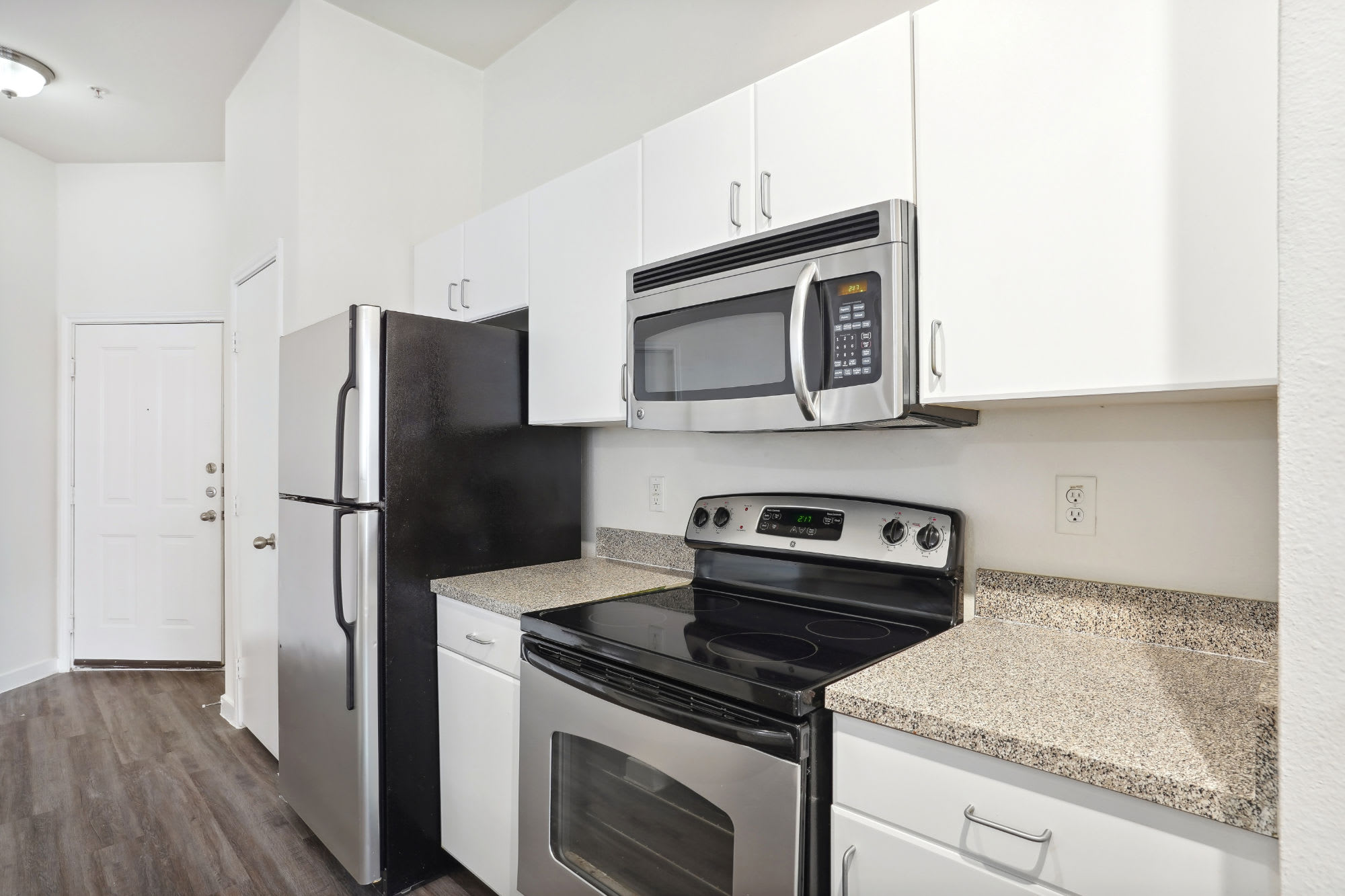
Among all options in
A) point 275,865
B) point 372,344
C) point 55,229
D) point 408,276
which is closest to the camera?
point 372,344

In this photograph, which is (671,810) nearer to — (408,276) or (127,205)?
(408,276)

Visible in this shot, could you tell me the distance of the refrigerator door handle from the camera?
1.88m

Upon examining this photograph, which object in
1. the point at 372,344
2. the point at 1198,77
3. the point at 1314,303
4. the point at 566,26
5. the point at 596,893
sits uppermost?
the point at 566,26

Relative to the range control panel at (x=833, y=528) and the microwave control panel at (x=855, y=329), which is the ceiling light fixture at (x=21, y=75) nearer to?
the range control panel at (x=833, y=528)

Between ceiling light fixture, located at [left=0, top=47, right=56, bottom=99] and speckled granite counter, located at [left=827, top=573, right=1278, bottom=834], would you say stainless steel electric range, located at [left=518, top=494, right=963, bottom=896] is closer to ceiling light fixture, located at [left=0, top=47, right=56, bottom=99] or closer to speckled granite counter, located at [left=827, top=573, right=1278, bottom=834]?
speckled granite counter, located at [left=827, top=573, right=1278, bottom=834]

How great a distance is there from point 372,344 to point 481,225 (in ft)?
2.35

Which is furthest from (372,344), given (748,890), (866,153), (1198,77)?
(1198,77)

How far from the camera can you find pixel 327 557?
1988 mm

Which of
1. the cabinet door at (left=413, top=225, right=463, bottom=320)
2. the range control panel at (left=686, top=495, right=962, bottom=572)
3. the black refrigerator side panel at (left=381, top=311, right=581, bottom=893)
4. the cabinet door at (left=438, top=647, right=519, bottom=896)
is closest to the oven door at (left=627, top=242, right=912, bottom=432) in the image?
the range control panel at (left=686, top=495, right=962, bottom=572)

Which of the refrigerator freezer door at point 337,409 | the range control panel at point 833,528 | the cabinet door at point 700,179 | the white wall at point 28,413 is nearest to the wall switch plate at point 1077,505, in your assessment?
the range control panel at point 833,528

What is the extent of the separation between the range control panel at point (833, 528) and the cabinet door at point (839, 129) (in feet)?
2.17

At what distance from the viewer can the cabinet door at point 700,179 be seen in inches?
62.3

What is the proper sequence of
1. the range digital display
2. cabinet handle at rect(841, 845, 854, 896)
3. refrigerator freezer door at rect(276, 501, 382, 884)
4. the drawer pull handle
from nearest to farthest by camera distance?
the drawer pull handle, cabinet handle at rect(841, 845, 854, 896), the range digital display, refrigerator freezer door at rect(276, 501, 382, 884)

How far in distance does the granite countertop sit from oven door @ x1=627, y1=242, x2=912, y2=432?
1.52ft
